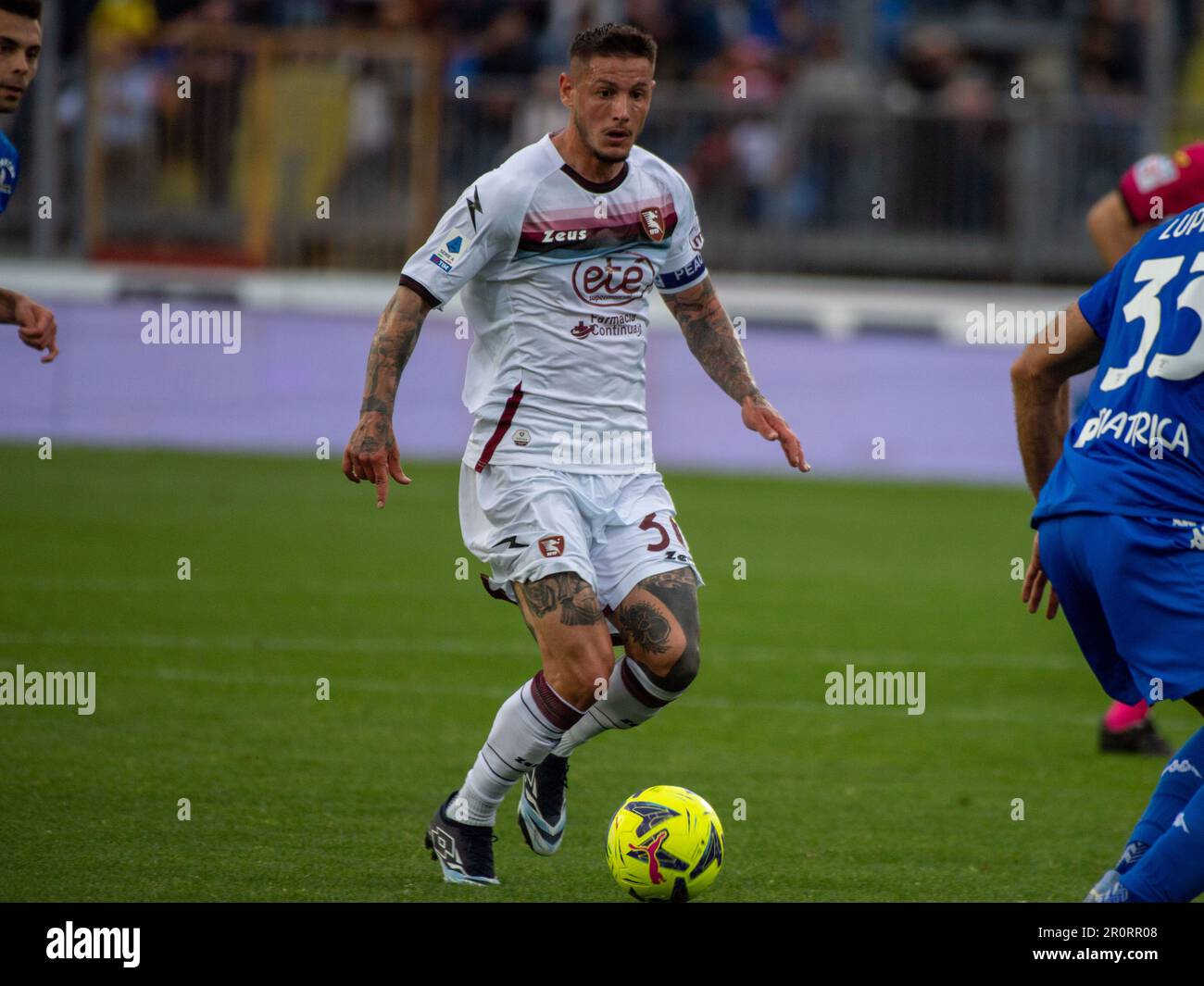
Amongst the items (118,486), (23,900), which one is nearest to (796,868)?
(23,900)

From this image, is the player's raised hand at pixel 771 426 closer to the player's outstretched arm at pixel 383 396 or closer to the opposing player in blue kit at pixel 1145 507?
the player's outstretched arm at pixel 383 396

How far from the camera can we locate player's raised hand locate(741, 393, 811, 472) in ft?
19.1

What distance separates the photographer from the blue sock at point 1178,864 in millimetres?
4320

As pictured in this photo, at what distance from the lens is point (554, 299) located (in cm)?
574

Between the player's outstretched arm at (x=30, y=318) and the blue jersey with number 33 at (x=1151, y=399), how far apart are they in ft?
10.7

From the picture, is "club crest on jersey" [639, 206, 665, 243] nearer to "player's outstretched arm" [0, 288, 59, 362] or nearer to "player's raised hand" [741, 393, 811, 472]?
"player's raised hand" [741, 393, 811, 472]

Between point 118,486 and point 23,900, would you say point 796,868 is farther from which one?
point 118,486

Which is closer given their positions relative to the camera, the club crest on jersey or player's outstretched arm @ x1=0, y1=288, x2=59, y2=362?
the club crest on jersey

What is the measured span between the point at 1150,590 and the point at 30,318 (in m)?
3.61

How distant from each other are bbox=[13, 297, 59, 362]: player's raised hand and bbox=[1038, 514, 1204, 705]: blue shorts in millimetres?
3333
